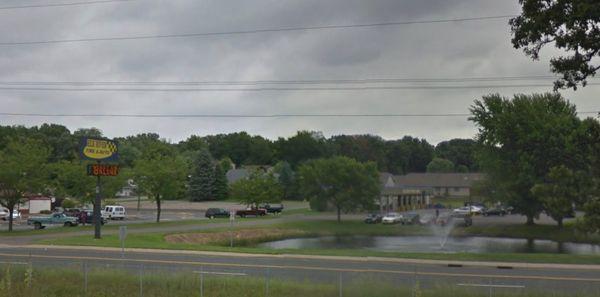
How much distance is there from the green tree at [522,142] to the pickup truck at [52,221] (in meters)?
48.3

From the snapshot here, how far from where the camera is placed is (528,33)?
16.4 meters

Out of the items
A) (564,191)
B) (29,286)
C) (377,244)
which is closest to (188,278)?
(29,286)

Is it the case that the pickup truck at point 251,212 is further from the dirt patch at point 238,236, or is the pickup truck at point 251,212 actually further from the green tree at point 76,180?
the green tree at point 76,180

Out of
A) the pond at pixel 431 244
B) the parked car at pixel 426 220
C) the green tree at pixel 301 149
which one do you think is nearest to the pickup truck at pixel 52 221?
the pond at pixel 431 244

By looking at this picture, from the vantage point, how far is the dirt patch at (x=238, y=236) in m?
Answer: 54.8

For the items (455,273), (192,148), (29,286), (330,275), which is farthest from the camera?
(192,148)

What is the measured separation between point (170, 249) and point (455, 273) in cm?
1983

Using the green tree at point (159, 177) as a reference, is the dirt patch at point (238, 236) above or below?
below

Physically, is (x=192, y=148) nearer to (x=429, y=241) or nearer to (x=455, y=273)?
(x=429, y=241)

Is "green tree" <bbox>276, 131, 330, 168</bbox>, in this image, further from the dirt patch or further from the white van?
the dirt patch

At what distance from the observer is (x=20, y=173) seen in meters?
54.0

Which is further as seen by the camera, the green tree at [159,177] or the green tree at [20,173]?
the green tree at [159,177]

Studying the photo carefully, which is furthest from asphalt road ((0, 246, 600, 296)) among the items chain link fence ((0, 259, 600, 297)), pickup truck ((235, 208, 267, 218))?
pickup truck ((235, 208, 267, 218))

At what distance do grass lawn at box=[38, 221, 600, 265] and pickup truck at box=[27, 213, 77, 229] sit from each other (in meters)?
15.4
